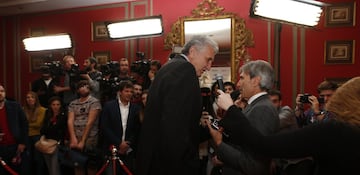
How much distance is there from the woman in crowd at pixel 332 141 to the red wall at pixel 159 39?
12.3 feet

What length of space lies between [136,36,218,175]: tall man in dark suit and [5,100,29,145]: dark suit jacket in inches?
115

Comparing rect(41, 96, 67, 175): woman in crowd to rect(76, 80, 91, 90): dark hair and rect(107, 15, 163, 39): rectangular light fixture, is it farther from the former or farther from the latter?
rect(107, 15, 163, 39): rectangular light fixture

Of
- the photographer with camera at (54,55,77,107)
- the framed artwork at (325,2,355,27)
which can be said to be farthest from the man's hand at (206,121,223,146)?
the framed artwork at (325,2,355,27)

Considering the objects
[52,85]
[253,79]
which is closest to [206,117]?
[253,79]

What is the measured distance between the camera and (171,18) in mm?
5816

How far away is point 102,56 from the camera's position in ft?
21.0

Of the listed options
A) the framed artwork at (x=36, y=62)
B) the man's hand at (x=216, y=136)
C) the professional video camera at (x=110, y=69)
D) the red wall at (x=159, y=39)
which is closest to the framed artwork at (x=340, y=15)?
the red wall at (x=159, y=39)

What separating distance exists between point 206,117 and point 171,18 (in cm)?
373

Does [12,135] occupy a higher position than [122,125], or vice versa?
[122,125]

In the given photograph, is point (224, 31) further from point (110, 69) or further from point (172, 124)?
point (172, 124)

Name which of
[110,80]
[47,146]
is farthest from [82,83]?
[47,146]

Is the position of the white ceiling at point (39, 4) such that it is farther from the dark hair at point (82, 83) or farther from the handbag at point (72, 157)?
the handbag at point (72, 157)

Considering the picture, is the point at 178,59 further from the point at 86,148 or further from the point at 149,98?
the point at 86,148

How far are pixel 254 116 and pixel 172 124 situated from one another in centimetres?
39
